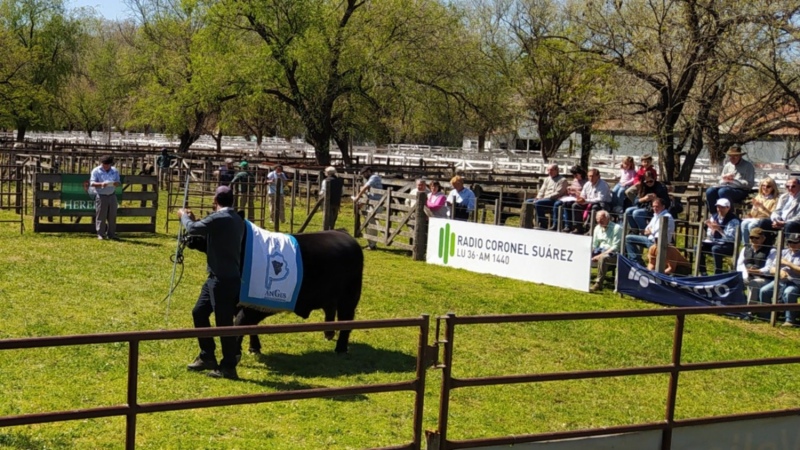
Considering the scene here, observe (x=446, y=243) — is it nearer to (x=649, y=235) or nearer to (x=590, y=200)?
(x=590, y=200)

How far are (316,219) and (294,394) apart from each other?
21.1 meters

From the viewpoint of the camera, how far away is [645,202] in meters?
16.1

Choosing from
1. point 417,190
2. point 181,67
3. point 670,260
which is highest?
point 181,67

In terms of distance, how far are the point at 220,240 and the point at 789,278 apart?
331 inches

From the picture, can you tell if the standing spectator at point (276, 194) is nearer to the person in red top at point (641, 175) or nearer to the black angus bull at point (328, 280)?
the person in red top at point (641, 175)

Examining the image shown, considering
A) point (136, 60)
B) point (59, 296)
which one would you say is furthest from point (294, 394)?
point (136, 60)

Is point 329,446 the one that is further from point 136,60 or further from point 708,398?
point 136,60

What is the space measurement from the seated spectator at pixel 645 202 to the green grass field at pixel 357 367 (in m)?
1.61

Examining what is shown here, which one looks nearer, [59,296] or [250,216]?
[59,296]

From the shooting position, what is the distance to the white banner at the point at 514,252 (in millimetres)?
15375

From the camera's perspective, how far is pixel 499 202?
62.6ft

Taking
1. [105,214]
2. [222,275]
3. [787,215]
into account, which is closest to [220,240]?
[222,275]

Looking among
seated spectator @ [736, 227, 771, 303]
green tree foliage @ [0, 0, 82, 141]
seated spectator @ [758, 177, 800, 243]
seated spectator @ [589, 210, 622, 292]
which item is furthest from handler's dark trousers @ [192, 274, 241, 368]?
green tree foliage @ [0, 0, 82, 141]

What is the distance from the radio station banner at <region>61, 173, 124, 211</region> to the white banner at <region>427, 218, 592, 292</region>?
24.4 ft
